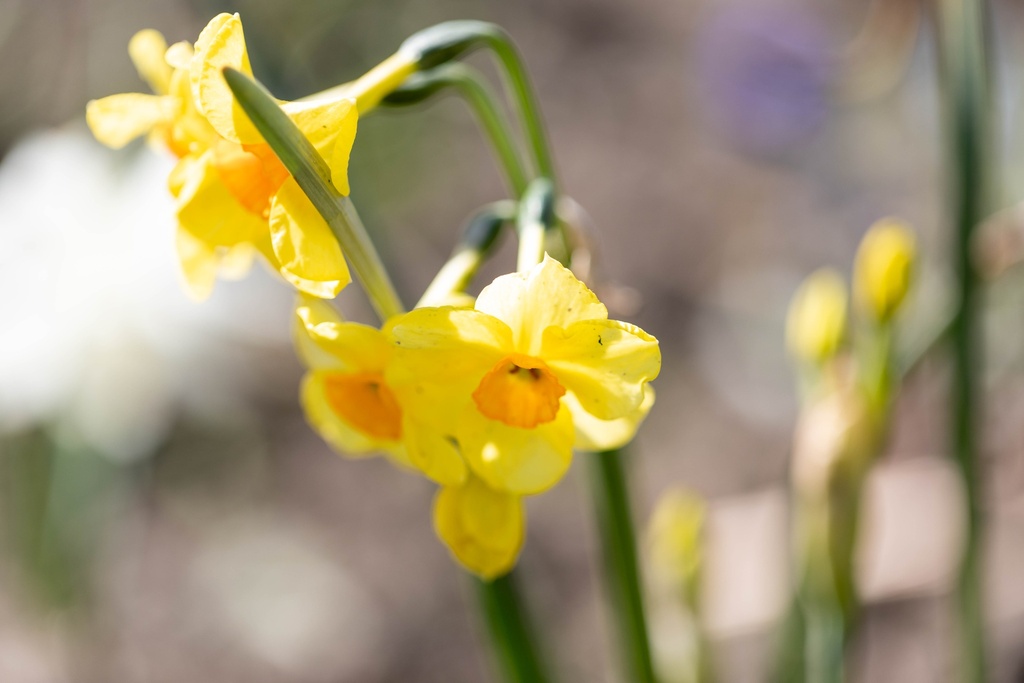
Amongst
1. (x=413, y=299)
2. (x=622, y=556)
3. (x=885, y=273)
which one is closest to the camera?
(x=622, y=556)

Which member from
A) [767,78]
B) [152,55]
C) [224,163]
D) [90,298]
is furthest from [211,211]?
[767,78]

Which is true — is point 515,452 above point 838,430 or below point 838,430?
above

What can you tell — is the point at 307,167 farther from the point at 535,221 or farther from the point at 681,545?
the point at 681,545

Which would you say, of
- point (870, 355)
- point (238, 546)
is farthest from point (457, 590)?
point (870, 355)

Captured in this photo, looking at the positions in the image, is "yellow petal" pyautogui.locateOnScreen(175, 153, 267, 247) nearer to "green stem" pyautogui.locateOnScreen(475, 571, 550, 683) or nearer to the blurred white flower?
"green stem" pyautogui.locateOnScreen(475, 571, 550, 683)

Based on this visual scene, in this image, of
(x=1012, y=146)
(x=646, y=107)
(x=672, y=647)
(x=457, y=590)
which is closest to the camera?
(x=672, y=647)

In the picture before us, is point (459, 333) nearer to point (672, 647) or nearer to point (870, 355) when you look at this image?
point (870, 355)

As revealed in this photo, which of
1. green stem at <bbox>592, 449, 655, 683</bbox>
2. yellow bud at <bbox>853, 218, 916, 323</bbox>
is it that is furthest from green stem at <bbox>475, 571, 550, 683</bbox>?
yellow bud at <bbox>853, 218, 916, 323</bbox>
